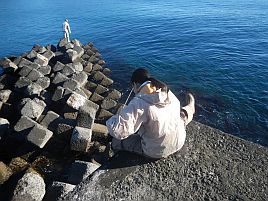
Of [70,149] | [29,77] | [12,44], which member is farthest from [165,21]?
[70,149]

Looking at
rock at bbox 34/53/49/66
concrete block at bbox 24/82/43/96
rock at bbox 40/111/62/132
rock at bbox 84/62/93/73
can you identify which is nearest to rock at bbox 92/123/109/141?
rock at bbox 40/111/62/132

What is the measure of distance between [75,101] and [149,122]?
661 centimetres

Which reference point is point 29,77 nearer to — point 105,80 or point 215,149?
point 105,80

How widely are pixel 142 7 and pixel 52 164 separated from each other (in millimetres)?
34236

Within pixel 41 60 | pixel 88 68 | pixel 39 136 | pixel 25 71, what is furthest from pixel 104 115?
pixel 41 60

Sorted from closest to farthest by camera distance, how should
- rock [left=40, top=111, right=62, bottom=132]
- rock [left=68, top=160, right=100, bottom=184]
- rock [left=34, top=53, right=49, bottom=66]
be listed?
rock [left=68, top=160, right=100, bottom=184] < rock [left=40, top=111, right=62, bottom=132] < rock [left=34, top=53, right=49, bottom=66]

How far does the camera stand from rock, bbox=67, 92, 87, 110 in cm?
1005

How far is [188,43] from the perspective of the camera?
21.3m

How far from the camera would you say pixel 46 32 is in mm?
28516

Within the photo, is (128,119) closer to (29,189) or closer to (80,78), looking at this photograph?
(29,189)

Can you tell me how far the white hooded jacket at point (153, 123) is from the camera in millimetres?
3797

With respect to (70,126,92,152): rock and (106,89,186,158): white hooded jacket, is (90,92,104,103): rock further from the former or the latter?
(106,89,186,158): white hooded jacket

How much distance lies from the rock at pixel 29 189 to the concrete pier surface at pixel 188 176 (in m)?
2.54

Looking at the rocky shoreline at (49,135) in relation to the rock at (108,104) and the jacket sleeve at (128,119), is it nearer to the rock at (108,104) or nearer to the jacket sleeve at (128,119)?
the rock at (108,104)
